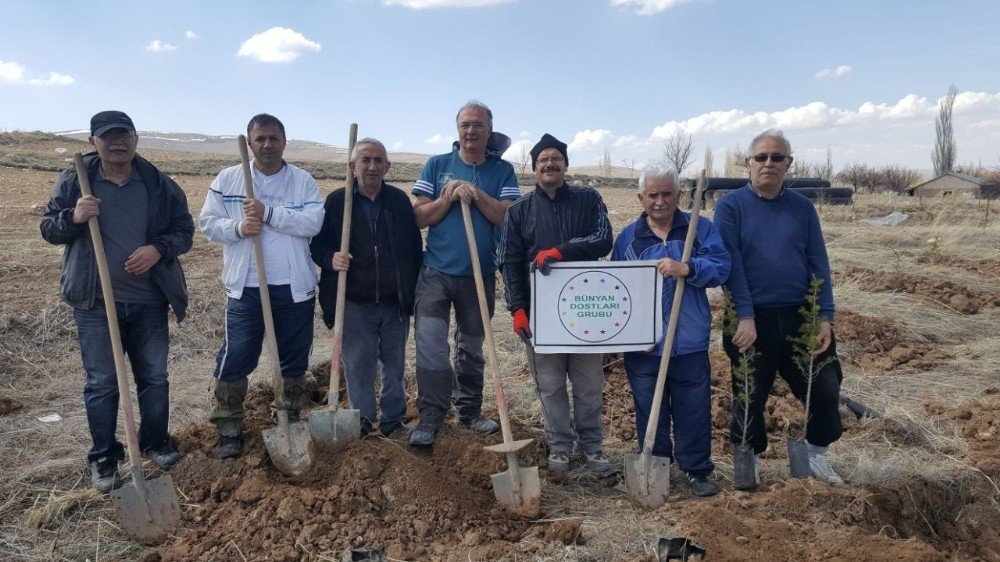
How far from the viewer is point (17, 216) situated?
46.0 feet

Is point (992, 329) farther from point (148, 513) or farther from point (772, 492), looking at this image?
point (148, 513)

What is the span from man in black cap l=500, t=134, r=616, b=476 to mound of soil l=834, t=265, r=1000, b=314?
652 cm

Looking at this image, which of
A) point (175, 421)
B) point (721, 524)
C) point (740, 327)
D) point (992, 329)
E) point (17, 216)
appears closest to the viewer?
point (721, 524)

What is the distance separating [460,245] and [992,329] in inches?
262

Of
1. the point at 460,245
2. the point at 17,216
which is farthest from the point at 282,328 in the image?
the point at 17,216

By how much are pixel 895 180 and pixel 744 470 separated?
135 feet

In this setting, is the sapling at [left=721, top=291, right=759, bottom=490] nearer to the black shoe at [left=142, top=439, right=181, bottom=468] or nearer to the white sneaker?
the white sneaker

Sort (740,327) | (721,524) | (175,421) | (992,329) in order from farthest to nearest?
(992,329) < (175,421) < (740,327) < (721,524)

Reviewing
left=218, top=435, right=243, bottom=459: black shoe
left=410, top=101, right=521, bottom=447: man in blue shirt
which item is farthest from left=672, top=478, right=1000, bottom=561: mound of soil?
left=218, top=435, right=243, bottom=459: black shoe

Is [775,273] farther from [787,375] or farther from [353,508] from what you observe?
[353,508]

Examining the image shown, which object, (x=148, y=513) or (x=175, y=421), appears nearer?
(x=148, y=513)

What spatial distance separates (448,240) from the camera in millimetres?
4070

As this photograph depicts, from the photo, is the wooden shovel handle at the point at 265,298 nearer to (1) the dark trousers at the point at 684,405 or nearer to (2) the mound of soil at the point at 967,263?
(1) the dark trousers at the point at 684,405

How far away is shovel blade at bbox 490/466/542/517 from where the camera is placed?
3.39m
